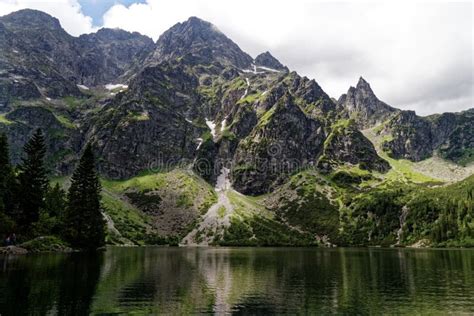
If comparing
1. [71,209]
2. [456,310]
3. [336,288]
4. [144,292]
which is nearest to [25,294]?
[144,292]

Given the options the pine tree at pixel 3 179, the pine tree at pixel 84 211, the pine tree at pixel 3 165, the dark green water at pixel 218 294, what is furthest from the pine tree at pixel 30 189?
the dark green water at pixel 218 294

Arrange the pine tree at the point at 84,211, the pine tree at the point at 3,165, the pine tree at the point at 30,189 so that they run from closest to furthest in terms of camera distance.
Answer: the pine tree at the point at 3,165 < the pine tree at the point at 30,189 < the pine tree at the point at 84,211

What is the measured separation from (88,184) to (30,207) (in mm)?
27185

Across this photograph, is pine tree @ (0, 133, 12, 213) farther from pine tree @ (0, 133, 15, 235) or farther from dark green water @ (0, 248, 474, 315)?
dark green water @ (0, 248, 474, 315)

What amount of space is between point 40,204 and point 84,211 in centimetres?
1807

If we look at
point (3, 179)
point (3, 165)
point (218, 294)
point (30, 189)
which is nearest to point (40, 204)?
point (30, 189)

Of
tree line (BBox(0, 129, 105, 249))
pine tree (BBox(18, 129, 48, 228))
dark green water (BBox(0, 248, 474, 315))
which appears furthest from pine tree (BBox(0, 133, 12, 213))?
dark green water (BBox(0, 248, 474, 315))

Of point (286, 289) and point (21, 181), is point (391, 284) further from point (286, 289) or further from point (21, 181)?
point (21, 181)

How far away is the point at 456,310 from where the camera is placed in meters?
46.9

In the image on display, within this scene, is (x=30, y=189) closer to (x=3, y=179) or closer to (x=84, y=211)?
(x=3, y=179)

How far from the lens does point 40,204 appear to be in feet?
380

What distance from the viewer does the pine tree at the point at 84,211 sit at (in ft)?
428

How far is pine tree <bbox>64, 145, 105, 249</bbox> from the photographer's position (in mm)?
130375

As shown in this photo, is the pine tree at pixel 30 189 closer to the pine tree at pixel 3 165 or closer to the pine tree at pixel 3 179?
the pine tree at pixel 3 179
